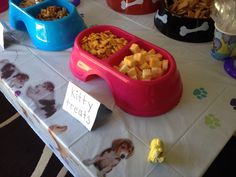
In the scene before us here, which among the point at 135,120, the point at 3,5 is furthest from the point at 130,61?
the point at 3,5

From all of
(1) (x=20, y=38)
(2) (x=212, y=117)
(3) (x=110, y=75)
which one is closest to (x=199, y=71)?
(2) (x=212, y=117)

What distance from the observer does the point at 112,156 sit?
1.95ft

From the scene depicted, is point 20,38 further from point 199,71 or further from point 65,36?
point 199,71

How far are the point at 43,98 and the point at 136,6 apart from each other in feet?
1.52

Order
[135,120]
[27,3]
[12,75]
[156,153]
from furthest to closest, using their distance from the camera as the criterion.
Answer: [27,3], [12,75], [135,120], [156,153]

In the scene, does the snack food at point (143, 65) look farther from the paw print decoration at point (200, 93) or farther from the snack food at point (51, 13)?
the snack food at point (51, 13)

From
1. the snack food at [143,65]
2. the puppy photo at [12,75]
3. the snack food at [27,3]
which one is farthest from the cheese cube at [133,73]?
the snack food at [27,3]

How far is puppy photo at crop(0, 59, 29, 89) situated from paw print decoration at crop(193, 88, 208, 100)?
17.9 inches

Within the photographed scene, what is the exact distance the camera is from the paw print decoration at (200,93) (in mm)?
713

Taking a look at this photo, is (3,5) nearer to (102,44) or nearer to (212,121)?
(102,44)

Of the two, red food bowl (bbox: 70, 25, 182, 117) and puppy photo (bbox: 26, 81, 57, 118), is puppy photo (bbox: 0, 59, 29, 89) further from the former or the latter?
red food bowl (bbox: 70, 25, 182, 117)

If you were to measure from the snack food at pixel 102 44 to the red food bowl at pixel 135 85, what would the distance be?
0.02 m

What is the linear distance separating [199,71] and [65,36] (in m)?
0.40

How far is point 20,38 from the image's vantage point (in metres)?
0.93
